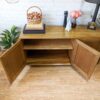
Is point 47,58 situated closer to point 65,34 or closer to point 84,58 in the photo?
point 65,34

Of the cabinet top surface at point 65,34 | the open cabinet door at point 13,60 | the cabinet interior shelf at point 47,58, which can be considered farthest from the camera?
the cabinet interior shelf at point 47,58

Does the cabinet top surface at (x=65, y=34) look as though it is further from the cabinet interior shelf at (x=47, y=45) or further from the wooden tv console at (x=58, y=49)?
the cabinet interior shelf at (x=47, y=45)

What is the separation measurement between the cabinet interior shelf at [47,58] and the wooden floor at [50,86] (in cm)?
10

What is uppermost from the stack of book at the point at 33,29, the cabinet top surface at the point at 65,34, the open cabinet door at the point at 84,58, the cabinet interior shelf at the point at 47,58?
the stack of book at the point at 33,29

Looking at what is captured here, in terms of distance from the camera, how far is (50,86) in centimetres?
161

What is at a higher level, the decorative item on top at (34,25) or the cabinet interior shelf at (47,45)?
the decorative item on top at (34,25)

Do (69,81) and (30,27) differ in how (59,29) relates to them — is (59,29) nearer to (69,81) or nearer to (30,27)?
(30,27)

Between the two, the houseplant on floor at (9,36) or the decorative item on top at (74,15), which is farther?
the houseplant on floor at (9,36)

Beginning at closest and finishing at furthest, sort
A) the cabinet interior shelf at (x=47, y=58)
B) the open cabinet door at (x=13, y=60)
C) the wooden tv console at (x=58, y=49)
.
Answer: the open cabinet door at (x=13, y=60) → the wooden tv console at (x=58, y=49) → the cabinet interior shelf at (x=47, y=58)

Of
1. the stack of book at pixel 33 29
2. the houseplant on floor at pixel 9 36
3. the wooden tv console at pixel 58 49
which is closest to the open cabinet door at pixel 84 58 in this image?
the wooden tv console at pixel 58 49

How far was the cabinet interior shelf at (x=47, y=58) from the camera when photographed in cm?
184

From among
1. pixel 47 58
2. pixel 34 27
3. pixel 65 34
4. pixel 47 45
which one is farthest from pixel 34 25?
pixel 47 58

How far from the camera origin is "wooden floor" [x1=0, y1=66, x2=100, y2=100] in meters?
1.50

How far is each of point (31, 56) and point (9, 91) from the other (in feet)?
1.95
